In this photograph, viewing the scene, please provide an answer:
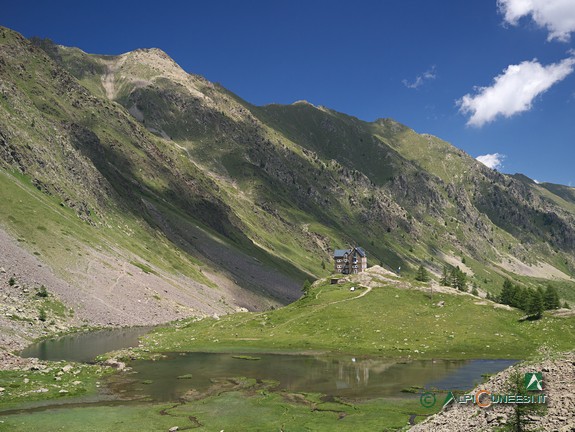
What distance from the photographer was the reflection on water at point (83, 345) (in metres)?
72.9

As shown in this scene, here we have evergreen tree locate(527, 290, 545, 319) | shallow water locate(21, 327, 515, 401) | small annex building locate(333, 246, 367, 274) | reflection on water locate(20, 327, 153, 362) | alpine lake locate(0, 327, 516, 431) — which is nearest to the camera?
alpine lake locate(0, 327, 516, 431)

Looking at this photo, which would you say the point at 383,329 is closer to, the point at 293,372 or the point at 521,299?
the point at 293,372

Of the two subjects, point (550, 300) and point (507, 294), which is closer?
point (550, 300)

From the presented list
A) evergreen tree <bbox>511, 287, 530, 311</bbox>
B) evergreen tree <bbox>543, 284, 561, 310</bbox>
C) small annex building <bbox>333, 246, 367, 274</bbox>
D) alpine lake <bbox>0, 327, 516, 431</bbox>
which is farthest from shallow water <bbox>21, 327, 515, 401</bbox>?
small annex building <bbox>333, 246, 367, 274</bbox>

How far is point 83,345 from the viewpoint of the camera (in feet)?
278

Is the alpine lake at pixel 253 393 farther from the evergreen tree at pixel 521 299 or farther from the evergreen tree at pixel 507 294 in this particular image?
the evergreen tree at pixel 507 294

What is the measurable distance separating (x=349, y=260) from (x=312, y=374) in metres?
137

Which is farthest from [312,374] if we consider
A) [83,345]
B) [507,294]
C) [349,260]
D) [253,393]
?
[349,260]

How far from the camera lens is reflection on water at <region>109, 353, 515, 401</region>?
52.7 metres

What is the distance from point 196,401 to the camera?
47.7 meters

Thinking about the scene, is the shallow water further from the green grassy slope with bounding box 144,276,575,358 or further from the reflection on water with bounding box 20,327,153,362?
the green grassy slope with bounding box 144,276,575,358

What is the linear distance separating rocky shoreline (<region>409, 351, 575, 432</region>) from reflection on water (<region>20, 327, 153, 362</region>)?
59.1 metres

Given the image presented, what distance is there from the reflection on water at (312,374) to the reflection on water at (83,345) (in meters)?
13.1

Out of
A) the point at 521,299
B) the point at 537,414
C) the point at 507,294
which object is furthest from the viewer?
the point at 507,294
